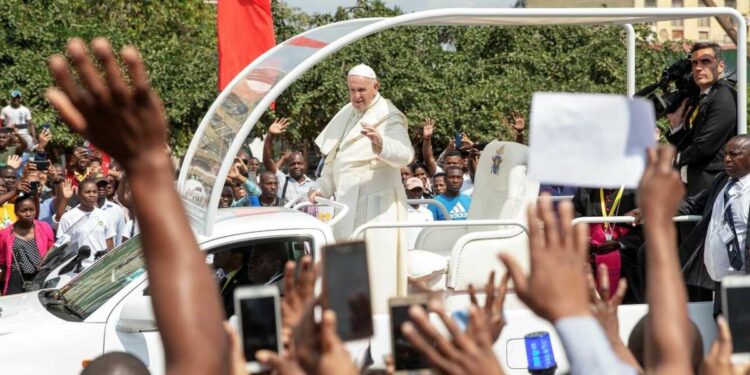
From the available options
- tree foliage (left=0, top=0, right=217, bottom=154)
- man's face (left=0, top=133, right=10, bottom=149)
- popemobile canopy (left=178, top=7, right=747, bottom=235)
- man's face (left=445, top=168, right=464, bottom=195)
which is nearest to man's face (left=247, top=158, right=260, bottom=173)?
man's face (left=0, top=133, right=10, bottom=149)

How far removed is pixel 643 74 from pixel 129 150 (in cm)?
2161

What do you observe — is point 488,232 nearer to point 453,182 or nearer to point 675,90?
point 675,90

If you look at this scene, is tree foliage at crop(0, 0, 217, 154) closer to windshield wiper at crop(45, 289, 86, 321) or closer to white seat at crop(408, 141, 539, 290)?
white seat at crop(408, 141, 539, 290)

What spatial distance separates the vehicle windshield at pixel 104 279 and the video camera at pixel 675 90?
3623 mm

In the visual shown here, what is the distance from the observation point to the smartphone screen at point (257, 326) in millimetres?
2270

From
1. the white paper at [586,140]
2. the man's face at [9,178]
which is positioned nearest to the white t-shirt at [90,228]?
the man's face at [9,178]

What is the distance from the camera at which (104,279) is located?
6.20 metres

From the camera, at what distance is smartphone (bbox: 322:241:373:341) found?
6.82 ft

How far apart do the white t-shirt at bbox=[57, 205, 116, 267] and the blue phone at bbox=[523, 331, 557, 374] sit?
5.00 m

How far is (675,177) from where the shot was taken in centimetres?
193

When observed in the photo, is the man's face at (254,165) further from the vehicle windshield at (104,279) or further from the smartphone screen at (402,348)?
the smartphone screen at (402,348)

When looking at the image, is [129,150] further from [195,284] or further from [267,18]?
[267,18]

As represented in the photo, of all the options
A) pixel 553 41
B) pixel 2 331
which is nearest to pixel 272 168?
pixel 2 331

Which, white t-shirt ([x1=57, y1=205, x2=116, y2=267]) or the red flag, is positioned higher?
the red flag
